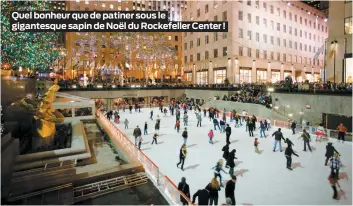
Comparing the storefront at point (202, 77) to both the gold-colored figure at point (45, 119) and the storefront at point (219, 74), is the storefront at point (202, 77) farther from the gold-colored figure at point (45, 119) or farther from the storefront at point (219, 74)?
the gold-colored figure at point (45, 119)

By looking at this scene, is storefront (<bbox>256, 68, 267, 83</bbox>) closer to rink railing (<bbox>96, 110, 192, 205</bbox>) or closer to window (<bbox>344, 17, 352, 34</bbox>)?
window (<bbox>344, 17, 352, 34</bbox>)

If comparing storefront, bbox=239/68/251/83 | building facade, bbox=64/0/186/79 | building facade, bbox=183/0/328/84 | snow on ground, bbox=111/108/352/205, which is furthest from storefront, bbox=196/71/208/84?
snow on ground, bbox=111/108/352/205

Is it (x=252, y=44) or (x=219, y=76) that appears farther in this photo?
(x=219, y=76)

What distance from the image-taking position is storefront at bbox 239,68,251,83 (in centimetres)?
4352

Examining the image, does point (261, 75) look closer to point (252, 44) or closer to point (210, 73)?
point (252, 44)

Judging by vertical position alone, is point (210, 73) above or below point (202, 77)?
above

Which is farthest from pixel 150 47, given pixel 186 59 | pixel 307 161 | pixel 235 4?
pixel 307 161

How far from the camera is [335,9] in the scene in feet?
91.0

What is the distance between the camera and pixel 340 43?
27.1 m

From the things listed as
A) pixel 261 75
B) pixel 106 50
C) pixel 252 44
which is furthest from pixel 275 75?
pixel 106 50

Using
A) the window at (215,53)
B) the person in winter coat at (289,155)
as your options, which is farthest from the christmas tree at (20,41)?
the window at (215,53)

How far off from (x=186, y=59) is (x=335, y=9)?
3344cm

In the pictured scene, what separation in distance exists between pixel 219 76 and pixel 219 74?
15.2 inches

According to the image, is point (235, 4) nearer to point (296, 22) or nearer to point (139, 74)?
point (296, 22)
